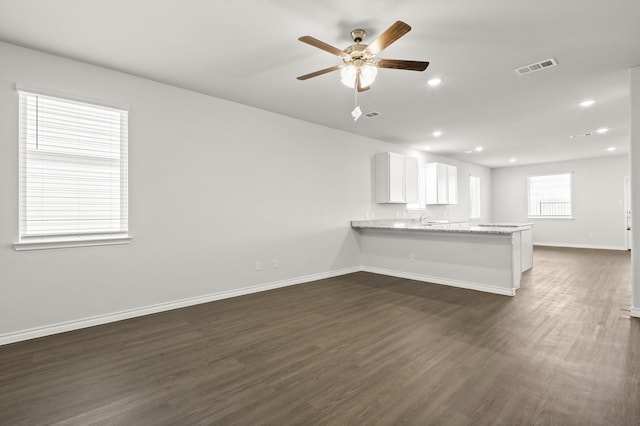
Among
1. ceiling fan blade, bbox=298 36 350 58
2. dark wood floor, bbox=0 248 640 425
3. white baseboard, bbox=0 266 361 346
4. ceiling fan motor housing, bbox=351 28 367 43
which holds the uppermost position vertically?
ceiling fan motor housing, bbox=351 28 367 43

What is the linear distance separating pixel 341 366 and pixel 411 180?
5.31 meters

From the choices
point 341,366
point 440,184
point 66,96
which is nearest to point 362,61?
point 341,366

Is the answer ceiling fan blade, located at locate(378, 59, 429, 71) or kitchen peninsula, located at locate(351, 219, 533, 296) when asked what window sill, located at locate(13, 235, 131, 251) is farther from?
kitchen peninsula, located at locate(351, 219, 533, 296)

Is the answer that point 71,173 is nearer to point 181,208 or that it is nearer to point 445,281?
point 181,208

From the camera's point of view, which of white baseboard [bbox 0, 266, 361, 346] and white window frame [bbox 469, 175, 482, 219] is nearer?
white baseboard [bbox 0, 266, 361, 346]

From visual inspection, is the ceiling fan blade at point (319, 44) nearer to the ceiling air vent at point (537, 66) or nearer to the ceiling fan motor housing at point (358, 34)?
the ceiling fan motor housing at point (358, 34)

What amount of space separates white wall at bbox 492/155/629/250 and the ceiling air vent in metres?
7.96

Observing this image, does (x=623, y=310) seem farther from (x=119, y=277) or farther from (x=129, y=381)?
(x=119, y=277)

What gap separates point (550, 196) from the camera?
10031 mm

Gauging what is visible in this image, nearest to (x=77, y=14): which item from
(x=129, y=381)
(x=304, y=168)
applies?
(x=129, y=381)

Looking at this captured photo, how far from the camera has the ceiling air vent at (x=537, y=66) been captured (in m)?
3.26

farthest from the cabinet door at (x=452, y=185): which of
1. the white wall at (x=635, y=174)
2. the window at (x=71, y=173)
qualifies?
the window at (x=71, y=173)

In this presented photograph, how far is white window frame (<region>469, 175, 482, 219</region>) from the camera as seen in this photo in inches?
398

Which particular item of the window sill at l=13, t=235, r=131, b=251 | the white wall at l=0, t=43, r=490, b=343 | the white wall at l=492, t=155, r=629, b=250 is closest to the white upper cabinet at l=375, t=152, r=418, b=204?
the white wall at l=0, t=43, r=490, b=343
